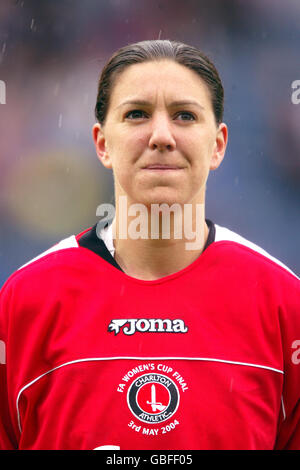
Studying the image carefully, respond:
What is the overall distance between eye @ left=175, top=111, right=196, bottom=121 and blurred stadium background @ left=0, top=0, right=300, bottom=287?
269 cm

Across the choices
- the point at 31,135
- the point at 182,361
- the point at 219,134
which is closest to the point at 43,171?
the point at 31,135

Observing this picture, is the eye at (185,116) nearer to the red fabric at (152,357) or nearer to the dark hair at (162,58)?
the dark hair at (162,58)

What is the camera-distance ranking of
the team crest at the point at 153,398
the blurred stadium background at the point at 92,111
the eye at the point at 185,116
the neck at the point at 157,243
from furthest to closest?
the blurred stadium background at the point at 92,111
the neck at the point at 157,243
the eye at the point at 185,116
the team crest at the point at 153,398

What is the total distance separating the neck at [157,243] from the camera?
1.73 m

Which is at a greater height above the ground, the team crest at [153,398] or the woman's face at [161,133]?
the woman's face at [161,133]

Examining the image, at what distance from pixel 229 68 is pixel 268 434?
353cm

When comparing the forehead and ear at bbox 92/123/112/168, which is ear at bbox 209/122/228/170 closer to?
the forehead

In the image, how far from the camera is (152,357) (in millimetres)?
1577

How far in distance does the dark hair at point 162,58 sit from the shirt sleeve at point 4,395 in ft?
2.21

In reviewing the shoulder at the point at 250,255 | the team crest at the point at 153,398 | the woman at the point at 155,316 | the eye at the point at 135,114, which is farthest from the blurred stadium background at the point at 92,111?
the team crest at the point at 153,398

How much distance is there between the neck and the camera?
173cm

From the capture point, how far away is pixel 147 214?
65.9 inches

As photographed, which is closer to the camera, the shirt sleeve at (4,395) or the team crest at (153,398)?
the team crest at (153,398)

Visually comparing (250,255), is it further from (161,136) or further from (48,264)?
(48,264)
